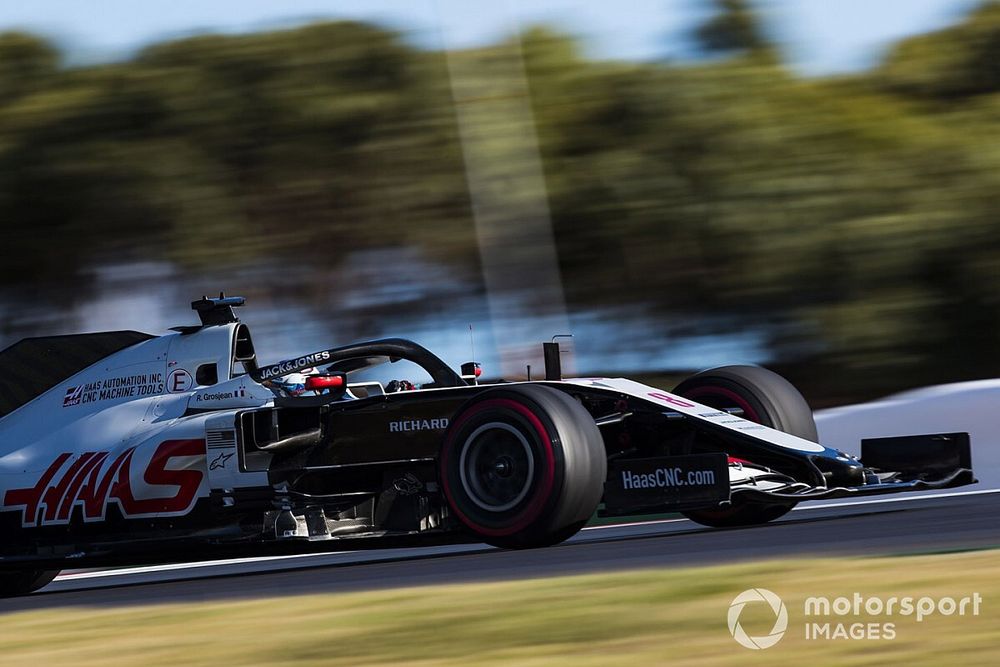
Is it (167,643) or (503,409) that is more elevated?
(503,409)

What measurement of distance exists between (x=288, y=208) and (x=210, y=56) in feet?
5.72

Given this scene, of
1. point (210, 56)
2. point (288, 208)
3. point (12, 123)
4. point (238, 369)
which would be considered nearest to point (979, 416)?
point (238, 369)

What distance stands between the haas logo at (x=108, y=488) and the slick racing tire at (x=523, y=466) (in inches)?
62.0

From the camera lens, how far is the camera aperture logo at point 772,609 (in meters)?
4.16

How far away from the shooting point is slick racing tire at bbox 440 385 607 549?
6.68 meters

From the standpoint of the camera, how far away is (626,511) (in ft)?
22.7

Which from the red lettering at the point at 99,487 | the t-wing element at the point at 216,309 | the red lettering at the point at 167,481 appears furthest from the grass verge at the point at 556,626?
the t-wing element at the point at 216,309

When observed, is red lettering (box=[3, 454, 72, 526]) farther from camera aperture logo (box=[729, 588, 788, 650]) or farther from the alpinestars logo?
camera aperture logo (box=[729, 588, 788, 650])

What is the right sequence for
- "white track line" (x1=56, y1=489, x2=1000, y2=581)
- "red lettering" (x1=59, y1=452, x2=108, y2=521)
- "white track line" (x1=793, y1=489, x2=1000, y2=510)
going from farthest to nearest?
1. "white track line" (x1=56, y1=489, x2=1000, y2=581)
2. "white track line" (x1=793, y1=489, x2=1000, y2=510)
3. "red lettering" (x1=59, y1=452, x2=108, y2=521)

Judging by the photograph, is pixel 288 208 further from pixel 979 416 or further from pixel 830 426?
pixel 979 416

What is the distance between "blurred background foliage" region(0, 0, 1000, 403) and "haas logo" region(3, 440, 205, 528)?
6.76m

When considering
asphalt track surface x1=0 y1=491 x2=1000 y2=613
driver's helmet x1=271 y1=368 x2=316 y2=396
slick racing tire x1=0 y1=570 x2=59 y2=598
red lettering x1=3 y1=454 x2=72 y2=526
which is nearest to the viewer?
asphalt track surface x1=0 y1=491 x2=1000 y2=613

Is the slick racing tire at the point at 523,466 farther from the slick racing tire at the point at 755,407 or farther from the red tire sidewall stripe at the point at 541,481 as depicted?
the slick racing tire at the point at 755,407

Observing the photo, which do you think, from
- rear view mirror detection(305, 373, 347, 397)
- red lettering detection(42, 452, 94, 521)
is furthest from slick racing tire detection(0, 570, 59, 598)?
rear view mirror detection(305, 373, 347, 397)
